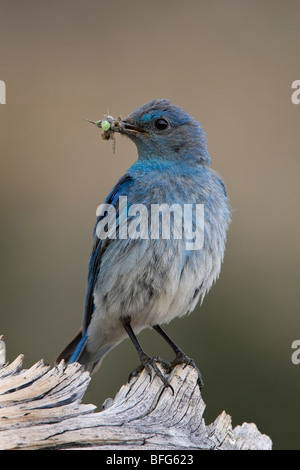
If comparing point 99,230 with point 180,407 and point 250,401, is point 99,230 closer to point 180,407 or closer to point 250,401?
point 180,407

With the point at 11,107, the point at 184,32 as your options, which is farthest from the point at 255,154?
the point at 11,107

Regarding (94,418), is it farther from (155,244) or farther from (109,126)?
(109,126)

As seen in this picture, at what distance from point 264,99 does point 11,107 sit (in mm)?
2744

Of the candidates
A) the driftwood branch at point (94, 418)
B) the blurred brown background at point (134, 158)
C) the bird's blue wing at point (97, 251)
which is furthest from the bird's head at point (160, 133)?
the driftwood branch at point (94, 418)

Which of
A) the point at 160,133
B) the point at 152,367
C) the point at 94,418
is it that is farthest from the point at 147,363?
the point at 160,133

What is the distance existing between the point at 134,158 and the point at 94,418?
15.0ft

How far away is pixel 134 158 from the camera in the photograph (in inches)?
359

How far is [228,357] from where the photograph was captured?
7.98 metres

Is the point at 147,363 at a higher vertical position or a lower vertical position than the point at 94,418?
higher

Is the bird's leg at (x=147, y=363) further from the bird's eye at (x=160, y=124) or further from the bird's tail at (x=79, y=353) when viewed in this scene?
the bird's eye at (x=160, y=124)

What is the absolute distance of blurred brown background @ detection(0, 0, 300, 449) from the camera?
8086 mm

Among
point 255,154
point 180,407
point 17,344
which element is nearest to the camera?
point 180,407

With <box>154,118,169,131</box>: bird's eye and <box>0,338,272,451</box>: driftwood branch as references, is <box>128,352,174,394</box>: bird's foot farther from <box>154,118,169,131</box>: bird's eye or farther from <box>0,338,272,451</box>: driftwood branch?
<box>154,118,169,131</box>: bird's eye

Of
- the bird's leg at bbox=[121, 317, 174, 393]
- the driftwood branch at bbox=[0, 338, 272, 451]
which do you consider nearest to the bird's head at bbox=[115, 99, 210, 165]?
the bird's leg at bbox=[121, 317, 174, 393]
